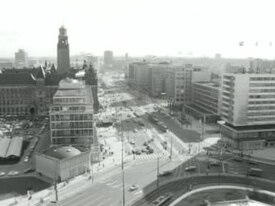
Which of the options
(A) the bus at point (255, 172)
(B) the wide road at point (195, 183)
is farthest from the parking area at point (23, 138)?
(A) the bus at point (255, 172)

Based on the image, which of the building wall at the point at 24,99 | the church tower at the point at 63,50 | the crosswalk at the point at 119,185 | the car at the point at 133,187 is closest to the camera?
the crosswalk at the point at 119,185

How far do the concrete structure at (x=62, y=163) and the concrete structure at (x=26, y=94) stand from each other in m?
77.1

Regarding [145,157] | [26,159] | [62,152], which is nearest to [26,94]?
[26,159]

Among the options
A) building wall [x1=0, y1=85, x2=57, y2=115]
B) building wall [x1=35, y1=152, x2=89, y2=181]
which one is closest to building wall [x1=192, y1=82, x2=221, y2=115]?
building wall [x1=0, y1=85, x2=57, y2=115]

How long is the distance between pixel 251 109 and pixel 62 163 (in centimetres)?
5997

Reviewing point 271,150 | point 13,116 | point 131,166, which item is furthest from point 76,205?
point 13,116

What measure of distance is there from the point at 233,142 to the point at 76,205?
180 ft

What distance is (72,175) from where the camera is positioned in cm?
7925

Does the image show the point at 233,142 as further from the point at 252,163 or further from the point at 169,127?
the point at 169,127

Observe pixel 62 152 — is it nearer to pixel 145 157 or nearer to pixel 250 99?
pixel 145 157

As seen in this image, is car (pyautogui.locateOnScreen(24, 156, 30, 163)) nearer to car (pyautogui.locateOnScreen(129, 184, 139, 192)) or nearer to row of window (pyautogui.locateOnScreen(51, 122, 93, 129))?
row of window (pyautogui.locateOnScreen(51, 122, 93, 129))

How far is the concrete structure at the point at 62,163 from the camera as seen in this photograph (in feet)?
253

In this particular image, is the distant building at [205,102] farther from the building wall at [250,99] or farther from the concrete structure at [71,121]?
the concrete structure at [71,121]

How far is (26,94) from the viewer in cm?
15688
